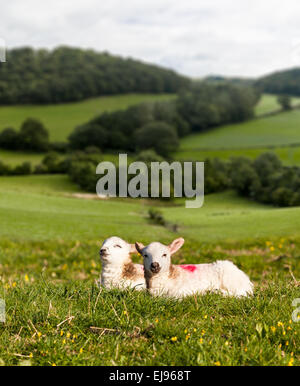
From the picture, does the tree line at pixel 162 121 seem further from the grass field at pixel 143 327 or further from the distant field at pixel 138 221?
the grass field at pixel 143 327

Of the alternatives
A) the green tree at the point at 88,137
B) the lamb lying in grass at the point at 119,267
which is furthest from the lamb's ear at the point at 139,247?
the green tree at the point at 88,137

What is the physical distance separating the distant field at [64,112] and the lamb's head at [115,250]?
10827cm

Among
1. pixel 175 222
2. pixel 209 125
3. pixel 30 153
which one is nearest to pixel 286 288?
pixel 175 222

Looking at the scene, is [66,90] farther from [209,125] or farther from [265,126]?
[265,126]

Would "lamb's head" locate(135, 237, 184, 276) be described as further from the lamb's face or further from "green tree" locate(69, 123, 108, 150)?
"green tree" locate(69, 123, 108, 150)

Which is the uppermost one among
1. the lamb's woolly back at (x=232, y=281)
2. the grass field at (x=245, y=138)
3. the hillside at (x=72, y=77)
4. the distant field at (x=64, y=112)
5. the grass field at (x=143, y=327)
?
the hillside at (x=72, y=77)

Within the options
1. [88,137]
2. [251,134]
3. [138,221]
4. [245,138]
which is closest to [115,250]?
[138,221]

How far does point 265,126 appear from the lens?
102062mm

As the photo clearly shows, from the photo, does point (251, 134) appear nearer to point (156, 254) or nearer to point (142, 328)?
point (156, 254)

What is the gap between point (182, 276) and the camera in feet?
19.2

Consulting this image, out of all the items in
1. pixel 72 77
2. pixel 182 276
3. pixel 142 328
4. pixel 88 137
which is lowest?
pixel 142 328

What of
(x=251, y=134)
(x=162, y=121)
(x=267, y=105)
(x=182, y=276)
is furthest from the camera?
(x=267, y=105)

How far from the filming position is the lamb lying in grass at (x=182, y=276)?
527 centimetres

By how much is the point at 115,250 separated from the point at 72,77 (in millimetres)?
142261
